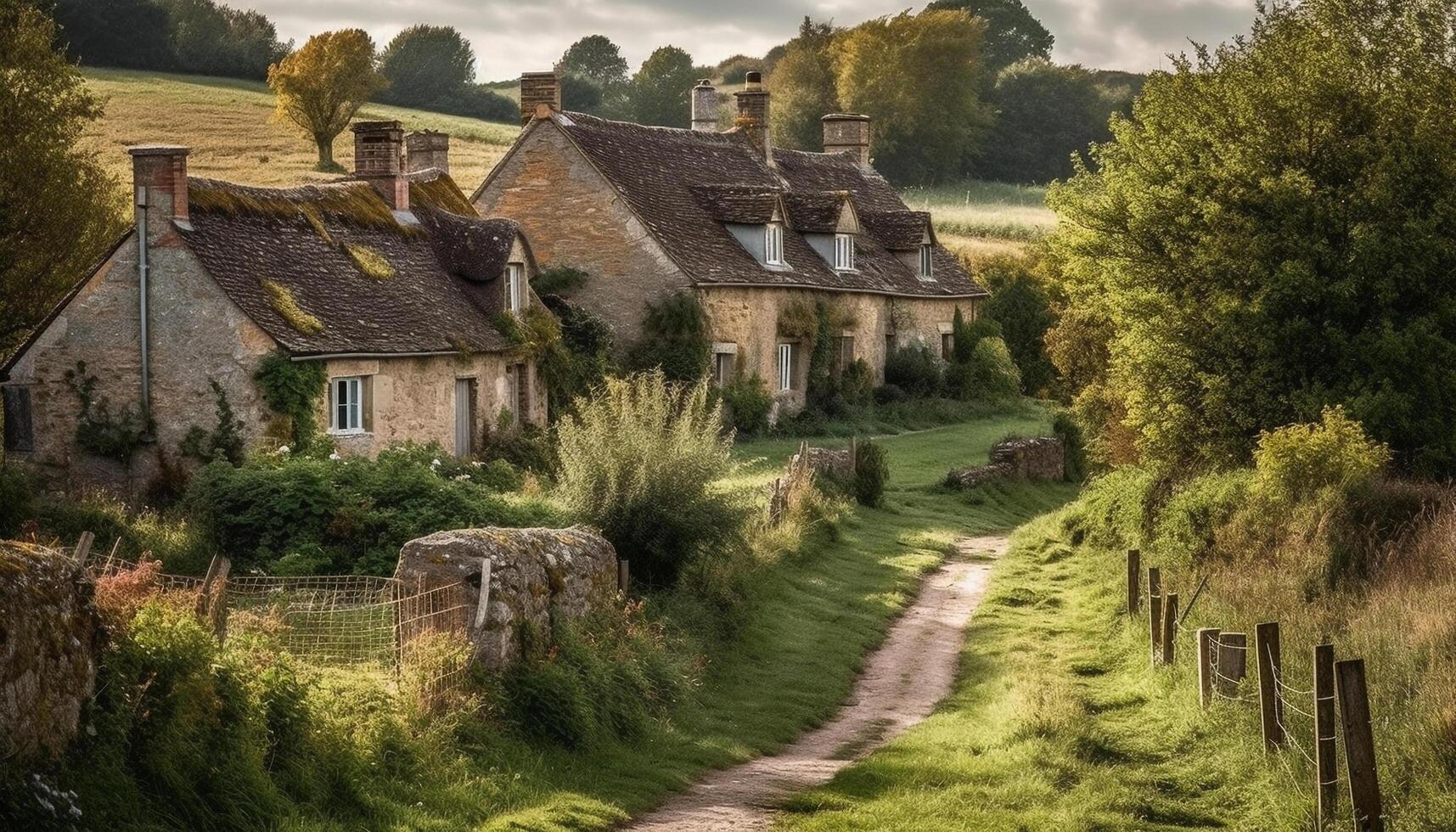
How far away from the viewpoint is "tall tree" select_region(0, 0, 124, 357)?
32125 mm

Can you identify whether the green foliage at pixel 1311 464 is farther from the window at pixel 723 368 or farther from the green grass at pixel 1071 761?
the window at pixel 723 368

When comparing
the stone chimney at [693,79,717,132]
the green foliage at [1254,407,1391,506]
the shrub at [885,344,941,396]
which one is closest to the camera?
the green foliage at [1254,407,1391,506]

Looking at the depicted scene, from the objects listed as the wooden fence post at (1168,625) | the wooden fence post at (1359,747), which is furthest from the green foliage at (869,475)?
the wooden fence post at (1359,747)

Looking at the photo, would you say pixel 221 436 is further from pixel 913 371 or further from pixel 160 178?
pixel 913 371

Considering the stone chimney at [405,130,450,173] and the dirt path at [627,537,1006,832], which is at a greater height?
the stone chimney at [405,130,450,173]

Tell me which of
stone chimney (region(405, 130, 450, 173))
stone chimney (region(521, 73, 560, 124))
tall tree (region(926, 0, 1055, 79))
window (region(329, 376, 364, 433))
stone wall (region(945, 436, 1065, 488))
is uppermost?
tall tree (region(926, 0, 1055, 79))

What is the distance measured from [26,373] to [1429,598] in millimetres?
22012

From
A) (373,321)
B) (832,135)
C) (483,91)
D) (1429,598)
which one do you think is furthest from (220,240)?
(483,91)

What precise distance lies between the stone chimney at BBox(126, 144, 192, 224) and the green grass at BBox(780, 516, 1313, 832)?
15.2m

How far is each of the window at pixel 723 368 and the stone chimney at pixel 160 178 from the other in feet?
55.2

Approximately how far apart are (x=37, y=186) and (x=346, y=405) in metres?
9.33

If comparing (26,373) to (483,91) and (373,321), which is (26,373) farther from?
(483,91)

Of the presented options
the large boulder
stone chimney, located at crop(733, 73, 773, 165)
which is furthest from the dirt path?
stone chimney, located at crop(733, 73, 773, 165)

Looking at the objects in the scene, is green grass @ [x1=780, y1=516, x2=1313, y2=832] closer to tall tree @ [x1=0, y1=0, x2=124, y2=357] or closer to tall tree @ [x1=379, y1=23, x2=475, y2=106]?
tall tree @ [x1=0, y1=0, x2=124, y2=357]
